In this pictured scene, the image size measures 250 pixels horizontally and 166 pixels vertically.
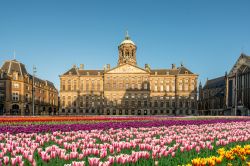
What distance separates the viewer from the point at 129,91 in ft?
317

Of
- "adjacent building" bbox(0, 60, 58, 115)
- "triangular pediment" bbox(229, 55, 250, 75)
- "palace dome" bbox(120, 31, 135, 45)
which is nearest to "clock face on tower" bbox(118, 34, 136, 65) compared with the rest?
"palace dome" bbox(120, 31, 135, 45)

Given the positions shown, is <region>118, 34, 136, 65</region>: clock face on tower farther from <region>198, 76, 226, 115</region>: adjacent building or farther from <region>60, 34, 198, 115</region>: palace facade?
<region>198, 76, 226, 115</region>: adjacent building

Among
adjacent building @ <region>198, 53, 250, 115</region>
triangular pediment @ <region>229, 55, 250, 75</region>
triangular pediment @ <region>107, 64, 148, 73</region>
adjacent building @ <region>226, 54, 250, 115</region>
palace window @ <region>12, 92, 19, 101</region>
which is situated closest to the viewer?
adjacent building @ <region>226, 54, 250, 115</region>

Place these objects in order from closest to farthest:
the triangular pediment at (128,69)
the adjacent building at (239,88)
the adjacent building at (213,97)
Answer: the adjacent building at (239,88) < the triangular pediment at (128,69) < the adjacent building at (213,97)

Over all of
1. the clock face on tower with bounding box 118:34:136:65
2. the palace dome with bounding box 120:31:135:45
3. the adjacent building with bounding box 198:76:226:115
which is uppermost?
the palace dome with bounding box 120:31:135:45

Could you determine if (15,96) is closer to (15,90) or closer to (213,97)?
(15,90)

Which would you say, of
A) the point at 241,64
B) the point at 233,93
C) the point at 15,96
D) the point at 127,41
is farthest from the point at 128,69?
the point at 15,96

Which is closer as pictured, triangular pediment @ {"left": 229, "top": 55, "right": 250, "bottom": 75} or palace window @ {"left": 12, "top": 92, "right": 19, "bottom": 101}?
palace window @ {"left": 12, "top": 92, "right": 19, "bottom": 101}

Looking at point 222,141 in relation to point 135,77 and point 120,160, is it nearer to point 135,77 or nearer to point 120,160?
point 120,160

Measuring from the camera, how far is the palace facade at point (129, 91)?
315 feet

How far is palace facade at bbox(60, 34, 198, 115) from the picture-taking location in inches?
3782

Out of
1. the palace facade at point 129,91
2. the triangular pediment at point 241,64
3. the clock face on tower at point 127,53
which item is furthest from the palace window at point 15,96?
the triangular pediment at point 241,64

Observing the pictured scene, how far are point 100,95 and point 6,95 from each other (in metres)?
30.2

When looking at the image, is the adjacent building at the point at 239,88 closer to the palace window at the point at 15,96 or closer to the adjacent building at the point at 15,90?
the adjacent building at the point at 15,90
